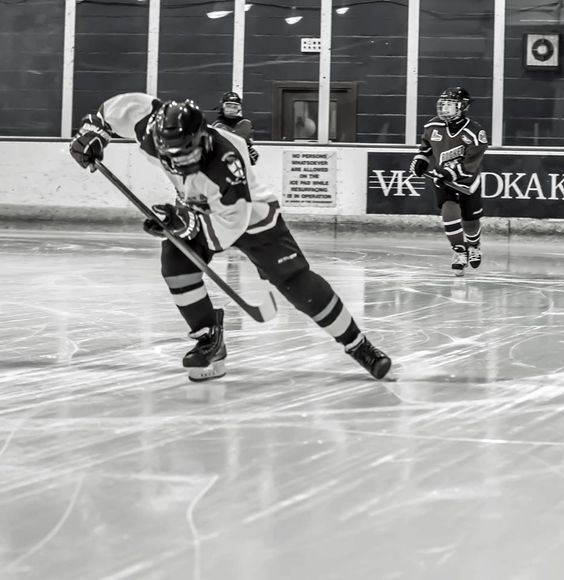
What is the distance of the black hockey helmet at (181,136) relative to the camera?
2.40 m

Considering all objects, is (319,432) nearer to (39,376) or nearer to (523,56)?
(39,376)

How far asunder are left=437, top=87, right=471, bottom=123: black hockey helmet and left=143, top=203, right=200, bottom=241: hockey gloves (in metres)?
3.59

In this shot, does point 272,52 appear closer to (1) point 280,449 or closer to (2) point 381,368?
(2) point 381,368

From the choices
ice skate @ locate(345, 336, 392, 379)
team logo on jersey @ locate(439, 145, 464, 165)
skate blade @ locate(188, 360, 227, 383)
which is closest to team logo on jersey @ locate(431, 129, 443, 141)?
team logo on jersey @ locate(439, 145, 464, 165)

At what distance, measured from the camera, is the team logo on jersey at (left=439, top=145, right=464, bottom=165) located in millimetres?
6098

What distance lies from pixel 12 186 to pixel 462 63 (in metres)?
4.22

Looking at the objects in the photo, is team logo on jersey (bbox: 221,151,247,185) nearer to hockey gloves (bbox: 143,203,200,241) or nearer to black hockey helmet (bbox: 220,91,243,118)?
hockey gloves (bbox: 143,203,200,241)

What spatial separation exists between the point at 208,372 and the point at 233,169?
0.58 m

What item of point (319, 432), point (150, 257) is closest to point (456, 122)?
point (150, 257)

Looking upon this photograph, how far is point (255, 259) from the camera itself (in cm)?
269

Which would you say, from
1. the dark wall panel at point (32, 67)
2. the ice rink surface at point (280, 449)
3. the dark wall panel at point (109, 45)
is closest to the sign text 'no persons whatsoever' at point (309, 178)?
the dark wall panel at point (109, 45)

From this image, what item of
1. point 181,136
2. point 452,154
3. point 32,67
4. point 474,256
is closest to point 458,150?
point 452,154

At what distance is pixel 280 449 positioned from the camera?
6.61 feet

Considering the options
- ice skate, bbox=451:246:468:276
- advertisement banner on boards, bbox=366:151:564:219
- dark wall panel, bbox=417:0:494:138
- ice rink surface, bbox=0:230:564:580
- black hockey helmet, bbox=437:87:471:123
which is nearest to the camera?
ice rink surface, bbox=0:230:564:580
